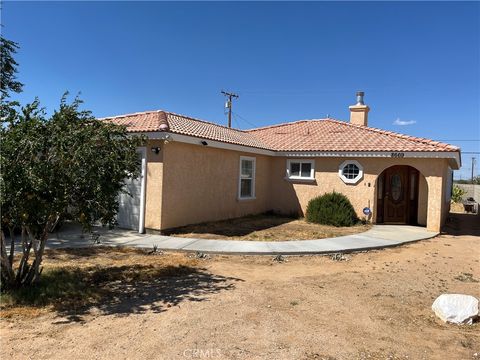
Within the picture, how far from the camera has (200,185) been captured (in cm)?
1212

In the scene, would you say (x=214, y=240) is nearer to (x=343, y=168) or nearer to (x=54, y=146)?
(x=54, y=146)

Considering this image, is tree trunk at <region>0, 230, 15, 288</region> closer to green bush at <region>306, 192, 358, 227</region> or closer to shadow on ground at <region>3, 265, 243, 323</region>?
shadow on ground at <region>3, 265, 243, 323</region>

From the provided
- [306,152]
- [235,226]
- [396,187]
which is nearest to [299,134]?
[306,152]

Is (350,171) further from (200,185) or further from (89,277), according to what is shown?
(89,277)

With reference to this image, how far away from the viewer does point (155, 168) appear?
34.6 feet

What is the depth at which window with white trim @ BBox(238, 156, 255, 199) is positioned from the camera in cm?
1449

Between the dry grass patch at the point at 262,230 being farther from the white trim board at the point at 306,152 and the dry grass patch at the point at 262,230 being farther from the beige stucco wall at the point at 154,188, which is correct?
the white trim board at the point at 306,152

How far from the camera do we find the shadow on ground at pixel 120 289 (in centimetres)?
524

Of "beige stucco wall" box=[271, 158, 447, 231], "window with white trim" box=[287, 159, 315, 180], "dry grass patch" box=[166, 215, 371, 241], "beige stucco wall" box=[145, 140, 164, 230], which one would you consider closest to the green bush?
"dry grass patch" box=[166, 215, 371, 241]

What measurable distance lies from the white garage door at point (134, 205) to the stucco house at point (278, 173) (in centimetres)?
3

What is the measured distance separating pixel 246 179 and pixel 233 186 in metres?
1.07

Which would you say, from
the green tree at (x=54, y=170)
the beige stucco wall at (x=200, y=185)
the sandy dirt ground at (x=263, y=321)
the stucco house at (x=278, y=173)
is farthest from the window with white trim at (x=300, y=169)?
the green tree at (x=54, y=170)

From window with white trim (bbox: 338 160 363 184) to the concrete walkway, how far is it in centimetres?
341

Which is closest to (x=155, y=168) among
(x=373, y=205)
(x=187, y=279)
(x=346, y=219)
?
(x=187, y=279)
